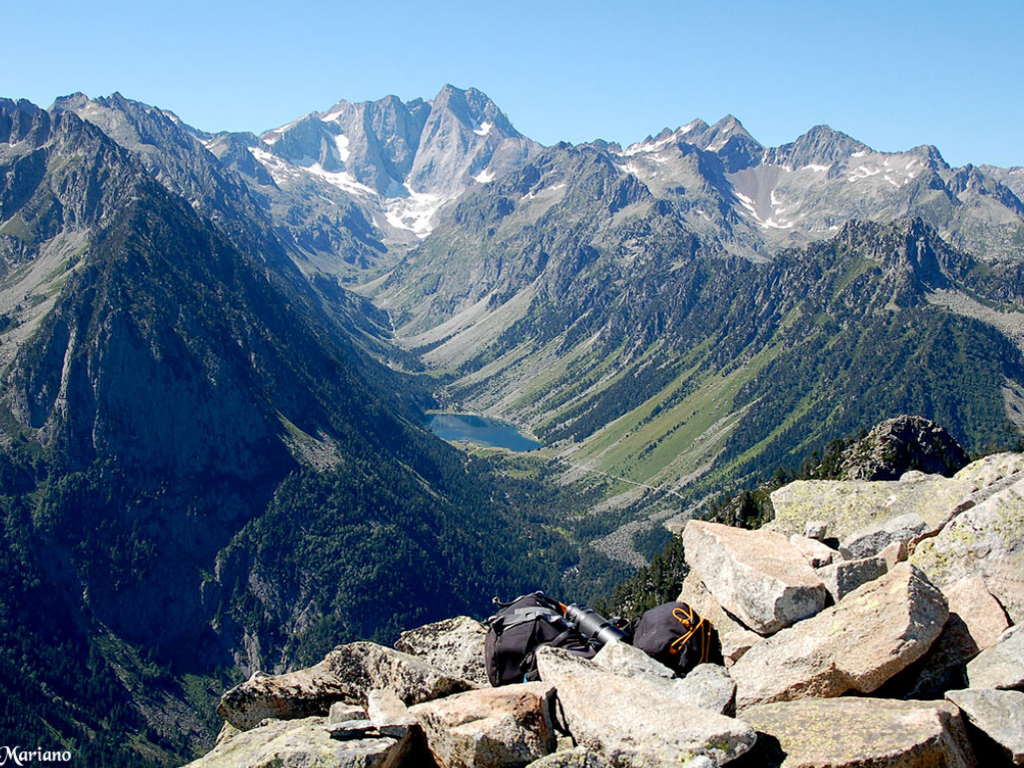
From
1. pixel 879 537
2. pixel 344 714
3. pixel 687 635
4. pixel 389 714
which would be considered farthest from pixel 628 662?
pixel 879 537

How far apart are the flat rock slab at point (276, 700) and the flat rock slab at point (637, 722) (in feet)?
21.5

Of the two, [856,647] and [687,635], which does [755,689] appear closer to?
[687,635]

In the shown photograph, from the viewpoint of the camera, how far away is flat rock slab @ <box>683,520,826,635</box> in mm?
19203

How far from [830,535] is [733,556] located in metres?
11.2

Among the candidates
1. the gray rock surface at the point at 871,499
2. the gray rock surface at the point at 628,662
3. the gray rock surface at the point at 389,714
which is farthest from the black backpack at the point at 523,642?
the gray rock surface at the point at 871,499

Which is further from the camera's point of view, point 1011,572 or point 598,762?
point 1011,572

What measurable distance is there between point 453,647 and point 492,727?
24.3 feet

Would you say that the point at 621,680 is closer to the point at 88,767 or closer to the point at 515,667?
the point at 515,667

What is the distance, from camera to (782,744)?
1394cm

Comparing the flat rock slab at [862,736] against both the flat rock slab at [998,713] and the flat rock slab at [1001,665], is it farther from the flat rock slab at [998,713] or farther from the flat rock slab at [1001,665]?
the flat rock slab at [1001,665]

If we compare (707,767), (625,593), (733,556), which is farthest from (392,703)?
(625,593)

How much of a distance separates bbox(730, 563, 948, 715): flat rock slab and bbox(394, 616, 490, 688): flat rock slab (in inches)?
297

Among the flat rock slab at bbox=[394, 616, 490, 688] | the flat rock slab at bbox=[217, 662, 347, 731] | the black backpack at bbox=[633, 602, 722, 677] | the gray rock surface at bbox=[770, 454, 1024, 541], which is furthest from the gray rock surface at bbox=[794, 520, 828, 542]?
the flat rock slab at bbox=[217, 662, 347, 731]

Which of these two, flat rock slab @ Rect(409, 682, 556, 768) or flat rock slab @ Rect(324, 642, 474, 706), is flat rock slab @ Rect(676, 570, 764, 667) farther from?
flat rock slab @ Rect(324, 642, 474, 706)
